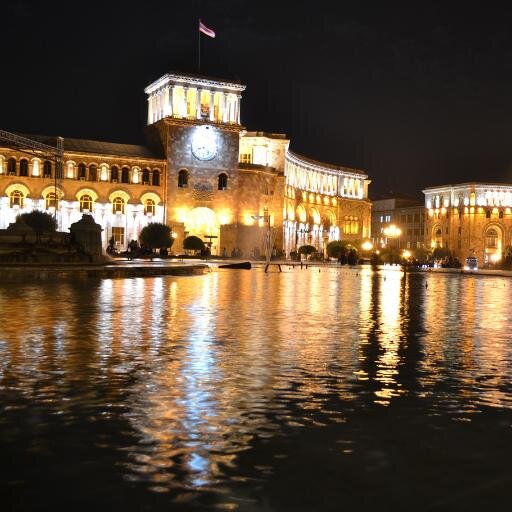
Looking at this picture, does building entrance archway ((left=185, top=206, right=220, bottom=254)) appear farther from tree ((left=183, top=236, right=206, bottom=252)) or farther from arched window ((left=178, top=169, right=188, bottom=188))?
tree ((left=183, top=236, right=206, bottom=252))

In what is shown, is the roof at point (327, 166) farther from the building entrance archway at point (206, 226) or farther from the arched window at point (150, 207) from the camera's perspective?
the arched window at point (150, 207)

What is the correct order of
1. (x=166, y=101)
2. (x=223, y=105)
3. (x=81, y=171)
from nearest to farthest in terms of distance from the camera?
(x=81, y=171)
(x=166, y=101)
(x=223, y=105)

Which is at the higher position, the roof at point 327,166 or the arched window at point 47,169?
the roof at point 327,166

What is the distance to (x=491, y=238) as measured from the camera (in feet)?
392

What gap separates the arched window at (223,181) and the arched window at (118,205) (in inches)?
415

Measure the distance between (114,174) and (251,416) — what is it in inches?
2698

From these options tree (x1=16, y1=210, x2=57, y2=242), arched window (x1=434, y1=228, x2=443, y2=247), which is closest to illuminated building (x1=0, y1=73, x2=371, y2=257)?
tree (x1=16, y1=210, x2=57, y2=242)

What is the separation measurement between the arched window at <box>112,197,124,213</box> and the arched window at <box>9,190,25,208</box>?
28.9 ft

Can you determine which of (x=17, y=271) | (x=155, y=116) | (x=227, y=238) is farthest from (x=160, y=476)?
(x=155, y=116)

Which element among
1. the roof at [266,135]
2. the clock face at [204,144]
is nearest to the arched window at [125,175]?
the clock face at [204,144]

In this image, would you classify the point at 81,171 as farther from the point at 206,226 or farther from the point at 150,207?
the point at 206,226

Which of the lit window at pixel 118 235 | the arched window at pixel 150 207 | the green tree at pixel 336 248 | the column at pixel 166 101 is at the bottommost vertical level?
the green tree at pixel 336 248

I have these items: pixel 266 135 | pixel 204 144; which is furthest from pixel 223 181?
pixel 266 135

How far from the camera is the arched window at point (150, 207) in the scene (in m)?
74.0
